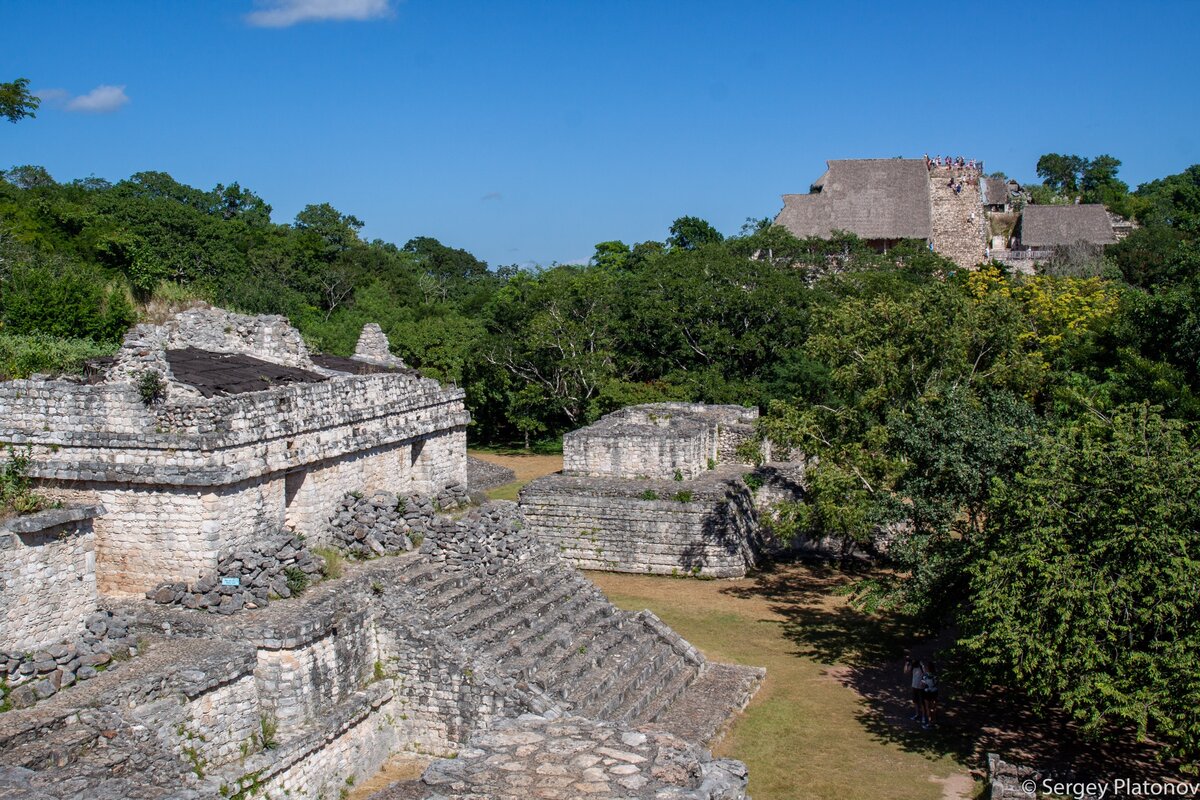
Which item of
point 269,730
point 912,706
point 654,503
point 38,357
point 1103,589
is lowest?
point 912,706

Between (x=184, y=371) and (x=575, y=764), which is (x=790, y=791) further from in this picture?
(x=184, y=371)

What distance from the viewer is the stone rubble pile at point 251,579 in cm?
911

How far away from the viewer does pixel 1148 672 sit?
8.39 meters

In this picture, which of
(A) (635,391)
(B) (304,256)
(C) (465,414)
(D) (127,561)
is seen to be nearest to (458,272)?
(B) (304,256)

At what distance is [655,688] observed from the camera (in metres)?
10.9

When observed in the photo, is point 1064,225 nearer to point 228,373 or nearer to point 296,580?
point 228,373

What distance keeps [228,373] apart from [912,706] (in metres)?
8.80

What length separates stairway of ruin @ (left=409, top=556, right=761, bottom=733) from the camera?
997cm

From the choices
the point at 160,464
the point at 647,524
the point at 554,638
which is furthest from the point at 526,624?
the point at 647,524

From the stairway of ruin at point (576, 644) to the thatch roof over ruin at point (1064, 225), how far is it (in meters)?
35.1

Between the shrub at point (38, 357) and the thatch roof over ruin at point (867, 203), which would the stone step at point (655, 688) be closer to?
the shrub at point (38, 357)

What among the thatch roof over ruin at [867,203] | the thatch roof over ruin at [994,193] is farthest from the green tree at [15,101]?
the thatch roof over ruin at [994,193]

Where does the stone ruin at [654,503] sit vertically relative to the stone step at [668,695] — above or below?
above

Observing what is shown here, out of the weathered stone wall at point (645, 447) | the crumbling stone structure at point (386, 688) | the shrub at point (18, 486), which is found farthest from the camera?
the weathered stone wall at point (645, 447)
